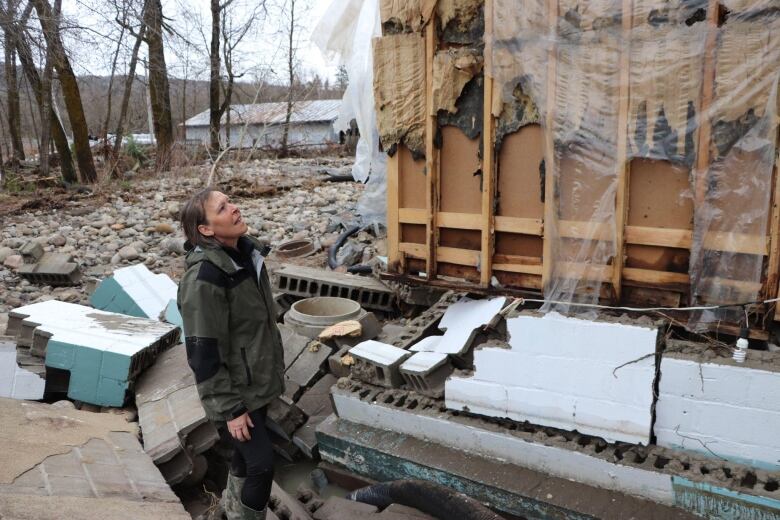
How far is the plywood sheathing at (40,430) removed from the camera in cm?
317

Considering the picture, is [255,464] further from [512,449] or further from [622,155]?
[622,155]

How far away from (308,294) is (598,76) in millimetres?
4049

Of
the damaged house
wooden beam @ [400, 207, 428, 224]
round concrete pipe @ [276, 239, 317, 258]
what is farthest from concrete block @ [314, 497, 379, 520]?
round concrete pipe @ [276, 239, 317, 258]

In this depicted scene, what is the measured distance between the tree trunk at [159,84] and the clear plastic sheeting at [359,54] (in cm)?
1402

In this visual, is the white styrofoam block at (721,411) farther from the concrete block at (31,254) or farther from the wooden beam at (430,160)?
the concrete block at (31,254)

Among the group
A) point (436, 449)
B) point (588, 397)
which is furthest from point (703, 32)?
point (436, 449)

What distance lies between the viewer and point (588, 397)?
11.1 feet

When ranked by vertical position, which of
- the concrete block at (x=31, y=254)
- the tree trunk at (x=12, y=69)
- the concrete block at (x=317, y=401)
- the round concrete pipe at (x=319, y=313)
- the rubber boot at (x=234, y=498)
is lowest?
the concrete block at (x=317, y=401)

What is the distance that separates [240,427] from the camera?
2967mm

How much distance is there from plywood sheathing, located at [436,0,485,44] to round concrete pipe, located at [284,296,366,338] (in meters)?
2.66

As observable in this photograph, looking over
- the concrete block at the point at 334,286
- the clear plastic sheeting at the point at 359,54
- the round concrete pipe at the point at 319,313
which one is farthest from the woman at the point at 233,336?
the clear plastic sheeting at the point at 359,54

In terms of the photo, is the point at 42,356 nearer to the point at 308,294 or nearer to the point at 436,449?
the point at 308,294

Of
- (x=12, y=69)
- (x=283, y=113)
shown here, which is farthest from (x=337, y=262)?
(x=283, y=113)

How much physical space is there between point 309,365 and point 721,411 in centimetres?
314
